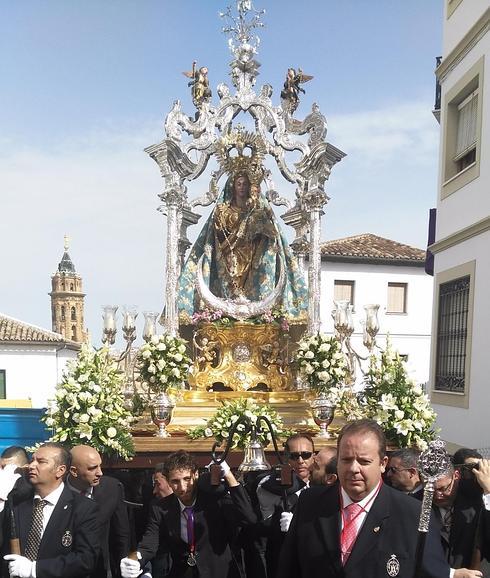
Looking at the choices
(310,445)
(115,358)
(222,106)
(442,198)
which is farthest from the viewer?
(442,198)

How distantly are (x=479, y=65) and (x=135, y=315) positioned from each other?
25.0 ft

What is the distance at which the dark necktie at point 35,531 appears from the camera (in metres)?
4.32

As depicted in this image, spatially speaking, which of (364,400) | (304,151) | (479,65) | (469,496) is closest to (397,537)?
(469,496)

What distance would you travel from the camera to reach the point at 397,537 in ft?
10.2

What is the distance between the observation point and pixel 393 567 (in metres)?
3.05

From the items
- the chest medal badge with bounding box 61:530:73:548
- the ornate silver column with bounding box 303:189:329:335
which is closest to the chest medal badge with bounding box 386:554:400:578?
the chest medal badge with bounding box 61:530:73:548

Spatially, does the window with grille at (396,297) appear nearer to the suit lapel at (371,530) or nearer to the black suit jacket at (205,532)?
the black suit jacket at (205,532)

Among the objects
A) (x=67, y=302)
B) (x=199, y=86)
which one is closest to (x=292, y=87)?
(x=199, y=86)

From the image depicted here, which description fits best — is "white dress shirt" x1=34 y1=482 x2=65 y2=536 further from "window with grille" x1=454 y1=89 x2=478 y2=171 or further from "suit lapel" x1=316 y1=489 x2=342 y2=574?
"window with grille" x1=454 y1=89 x2=478 y2=171

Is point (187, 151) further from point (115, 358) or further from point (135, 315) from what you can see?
point (115, 358)

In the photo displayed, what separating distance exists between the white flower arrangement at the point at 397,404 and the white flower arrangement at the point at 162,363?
262cm

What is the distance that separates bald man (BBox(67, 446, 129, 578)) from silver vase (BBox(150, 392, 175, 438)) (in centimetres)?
389

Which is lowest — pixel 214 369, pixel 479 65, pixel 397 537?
pixel 214 369

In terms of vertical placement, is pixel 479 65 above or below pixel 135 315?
above
